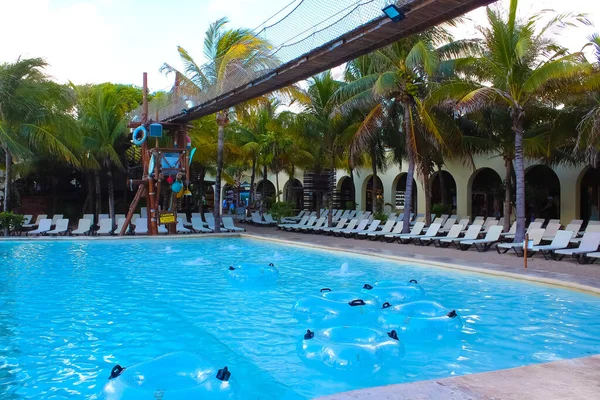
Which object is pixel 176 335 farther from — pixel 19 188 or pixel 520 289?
pixel 19 188

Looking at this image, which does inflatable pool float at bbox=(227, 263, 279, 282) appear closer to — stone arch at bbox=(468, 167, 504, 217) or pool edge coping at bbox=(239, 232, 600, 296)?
pool edge coping at bbox=(239, 232, 600, 296)

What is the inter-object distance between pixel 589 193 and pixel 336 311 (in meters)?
18.4

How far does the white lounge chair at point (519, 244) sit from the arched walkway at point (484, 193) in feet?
31.9

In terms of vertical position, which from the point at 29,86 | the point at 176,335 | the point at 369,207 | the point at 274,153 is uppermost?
the point at 29,86

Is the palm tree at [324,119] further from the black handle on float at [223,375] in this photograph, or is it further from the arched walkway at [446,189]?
the black handle on float at [223,375]

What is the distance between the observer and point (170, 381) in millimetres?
4277

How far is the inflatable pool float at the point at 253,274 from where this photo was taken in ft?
31.0

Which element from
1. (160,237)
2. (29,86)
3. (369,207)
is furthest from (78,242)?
(369,207)

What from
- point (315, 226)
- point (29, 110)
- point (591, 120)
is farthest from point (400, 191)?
point (29, 110)

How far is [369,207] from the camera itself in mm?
30422

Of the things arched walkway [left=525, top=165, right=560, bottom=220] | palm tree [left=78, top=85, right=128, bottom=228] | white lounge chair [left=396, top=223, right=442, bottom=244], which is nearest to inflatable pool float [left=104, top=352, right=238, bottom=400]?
white lounge chair [left=396, top=223, right=442, bottom=244]

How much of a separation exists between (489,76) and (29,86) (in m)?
15.1

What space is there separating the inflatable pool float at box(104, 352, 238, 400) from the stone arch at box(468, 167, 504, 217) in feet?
68.3

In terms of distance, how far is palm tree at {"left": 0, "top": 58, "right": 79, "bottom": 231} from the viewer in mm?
17625
